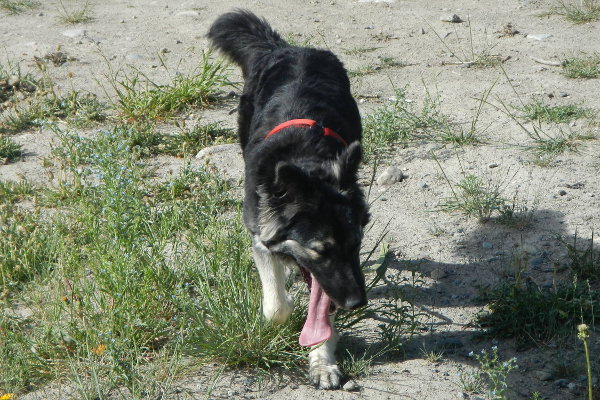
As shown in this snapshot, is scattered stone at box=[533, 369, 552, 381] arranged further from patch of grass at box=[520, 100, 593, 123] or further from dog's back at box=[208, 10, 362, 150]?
patch of grass at box=[520, 100, 593, 123]

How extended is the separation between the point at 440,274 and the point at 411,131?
225cm

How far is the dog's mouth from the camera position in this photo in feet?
12.9

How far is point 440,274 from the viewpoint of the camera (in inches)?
201

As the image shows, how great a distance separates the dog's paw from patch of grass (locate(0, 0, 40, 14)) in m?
8.82

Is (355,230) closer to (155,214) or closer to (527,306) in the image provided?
(527,306)

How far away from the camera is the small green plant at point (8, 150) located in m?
6.79

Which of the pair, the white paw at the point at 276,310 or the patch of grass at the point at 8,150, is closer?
the white paw at the point at 276,310

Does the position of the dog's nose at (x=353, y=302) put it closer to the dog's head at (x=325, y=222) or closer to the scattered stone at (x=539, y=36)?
the dog's head at (x=325, y=222)

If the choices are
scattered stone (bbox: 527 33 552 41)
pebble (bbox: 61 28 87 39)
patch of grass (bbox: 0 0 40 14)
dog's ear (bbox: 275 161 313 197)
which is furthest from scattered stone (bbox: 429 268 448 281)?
patch of grass (bbox: 0 0 40 14)

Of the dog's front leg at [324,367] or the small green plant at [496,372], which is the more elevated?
the small green plant at [496,372]

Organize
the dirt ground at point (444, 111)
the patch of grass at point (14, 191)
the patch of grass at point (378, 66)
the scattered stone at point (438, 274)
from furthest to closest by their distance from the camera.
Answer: the patch of grass at point (378, 66) → the patch of grass at point (14, 191) → the scattered stone at point (438, 274) → the dirt ground at point (444, 111)

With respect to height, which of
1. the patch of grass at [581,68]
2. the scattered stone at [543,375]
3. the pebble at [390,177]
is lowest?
the scattered stone at [543,375]

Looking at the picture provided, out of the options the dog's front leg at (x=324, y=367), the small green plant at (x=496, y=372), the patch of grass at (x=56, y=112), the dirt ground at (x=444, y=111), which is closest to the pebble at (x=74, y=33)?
the dirt ground at (x=444, y=111)

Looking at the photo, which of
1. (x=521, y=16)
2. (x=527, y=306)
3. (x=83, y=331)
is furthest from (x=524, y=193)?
(x=521, y=16)
